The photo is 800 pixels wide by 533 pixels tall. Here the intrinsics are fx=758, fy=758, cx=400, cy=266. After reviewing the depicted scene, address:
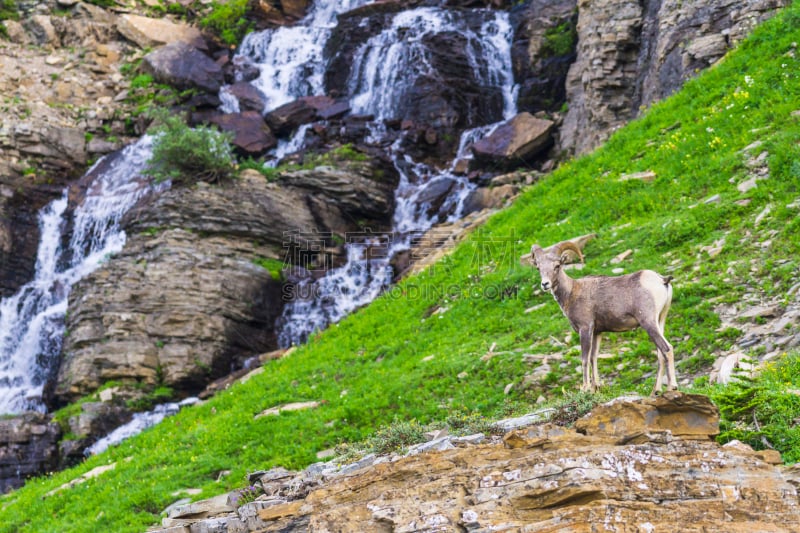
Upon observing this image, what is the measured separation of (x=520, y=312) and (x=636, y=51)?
629 inches

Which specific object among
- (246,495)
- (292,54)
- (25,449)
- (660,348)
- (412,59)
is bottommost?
(25,449)

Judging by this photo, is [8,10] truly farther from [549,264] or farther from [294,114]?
[549,264]

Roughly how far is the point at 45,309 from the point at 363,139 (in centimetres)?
1540

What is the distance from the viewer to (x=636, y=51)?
2820cm

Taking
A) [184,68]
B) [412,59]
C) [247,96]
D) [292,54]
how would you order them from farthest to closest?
[292,54] → [184,68] → [247,96] → [412,59]

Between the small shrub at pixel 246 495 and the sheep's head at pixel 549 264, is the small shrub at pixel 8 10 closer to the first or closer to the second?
the small shrub at pixel 246 495

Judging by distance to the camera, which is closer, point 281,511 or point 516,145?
point 281,511

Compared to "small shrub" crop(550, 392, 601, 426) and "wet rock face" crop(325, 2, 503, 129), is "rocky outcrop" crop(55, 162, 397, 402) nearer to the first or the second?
"wet rock face" crop(325, 2, 503, 129)

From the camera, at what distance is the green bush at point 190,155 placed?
30.1m

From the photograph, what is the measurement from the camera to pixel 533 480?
639 centimetres

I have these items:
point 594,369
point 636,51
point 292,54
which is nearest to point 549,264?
point 594,369

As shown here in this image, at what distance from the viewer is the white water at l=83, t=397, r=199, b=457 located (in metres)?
21.6

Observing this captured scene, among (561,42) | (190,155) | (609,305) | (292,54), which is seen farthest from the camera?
(292,54)

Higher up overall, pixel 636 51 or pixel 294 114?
pixel 636 51
